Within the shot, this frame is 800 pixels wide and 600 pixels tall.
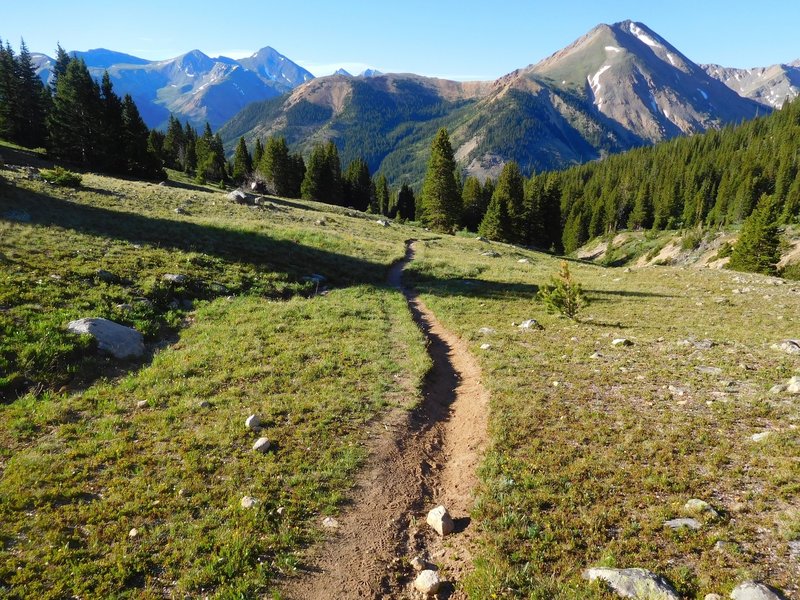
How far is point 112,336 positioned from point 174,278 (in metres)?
6.16

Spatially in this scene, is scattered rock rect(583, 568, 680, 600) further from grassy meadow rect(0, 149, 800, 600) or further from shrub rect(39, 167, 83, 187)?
shrub rect(39, 167, 83, 187)

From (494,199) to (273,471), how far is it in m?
70.8

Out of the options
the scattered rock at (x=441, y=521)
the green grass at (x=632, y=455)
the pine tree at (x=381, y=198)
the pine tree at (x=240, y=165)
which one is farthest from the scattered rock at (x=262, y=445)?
the pine tree at (x=381, y=198)

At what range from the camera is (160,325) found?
15516 millimetres

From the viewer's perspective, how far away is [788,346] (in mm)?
14047

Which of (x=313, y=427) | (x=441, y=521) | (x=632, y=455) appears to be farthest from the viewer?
(x=313, y=427)

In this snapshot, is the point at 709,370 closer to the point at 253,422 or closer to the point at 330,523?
the point at 330,523

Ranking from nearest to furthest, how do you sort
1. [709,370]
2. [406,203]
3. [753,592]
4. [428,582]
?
[753,592] < [428,582] < [709,370] < [406,203]

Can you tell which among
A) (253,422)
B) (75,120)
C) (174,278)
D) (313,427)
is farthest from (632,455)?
(75,120)

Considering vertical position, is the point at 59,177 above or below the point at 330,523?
above

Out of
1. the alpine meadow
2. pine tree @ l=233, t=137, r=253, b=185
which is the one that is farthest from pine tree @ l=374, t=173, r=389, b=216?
the alpine meadow

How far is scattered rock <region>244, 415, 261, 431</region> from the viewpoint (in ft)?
31.5

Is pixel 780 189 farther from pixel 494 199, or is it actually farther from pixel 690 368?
pixel 690 368

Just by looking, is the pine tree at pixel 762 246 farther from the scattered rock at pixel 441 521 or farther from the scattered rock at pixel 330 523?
the scattered rock at pixel 330 523
